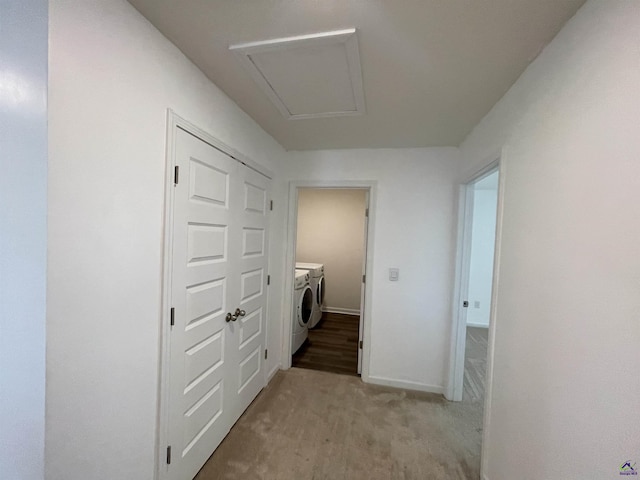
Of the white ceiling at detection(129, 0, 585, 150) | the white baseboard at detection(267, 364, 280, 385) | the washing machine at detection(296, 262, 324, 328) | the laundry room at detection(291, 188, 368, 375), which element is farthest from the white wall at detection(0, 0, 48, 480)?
the laundry room at detection(291, 188, 368, 375)

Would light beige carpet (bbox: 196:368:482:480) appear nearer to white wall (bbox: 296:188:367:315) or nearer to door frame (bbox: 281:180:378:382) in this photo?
door frame (bbox: 281:180:378:382)

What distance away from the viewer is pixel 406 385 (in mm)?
2523

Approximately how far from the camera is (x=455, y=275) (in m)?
2.32

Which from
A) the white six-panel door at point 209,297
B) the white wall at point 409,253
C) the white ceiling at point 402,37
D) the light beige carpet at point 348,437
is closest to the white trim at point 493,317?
the light beige carpet at point 348,437

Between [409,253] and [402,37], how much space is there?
184cm

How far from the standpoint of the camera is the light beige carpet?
1.58 m

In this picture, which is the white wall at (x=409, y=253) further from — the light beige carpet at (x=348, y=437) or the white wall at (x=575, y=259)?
the white wall at (x=575, y=259)

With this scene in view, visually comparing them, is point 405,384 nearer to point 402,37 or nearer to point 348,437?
point 348,437

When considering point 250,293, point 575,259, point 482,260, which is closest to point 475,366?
point 482,260

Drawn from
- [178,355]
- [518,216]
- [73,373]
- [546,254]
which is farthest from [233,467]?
[518,216]

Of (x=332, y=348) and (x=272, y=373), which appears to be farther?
(x=332, y=348)

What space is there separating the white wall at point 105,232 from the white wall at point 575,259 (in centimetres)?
169

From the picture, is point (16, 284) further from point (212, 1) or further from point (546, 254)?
point (546, 254)

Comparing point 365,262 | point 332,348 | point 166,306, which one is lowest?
point 332,348
